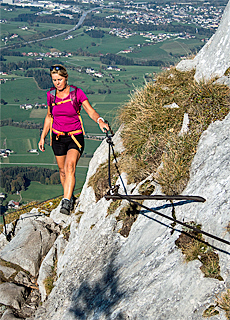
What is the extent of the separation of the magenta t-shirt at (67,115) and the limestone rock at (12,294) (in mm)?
4636

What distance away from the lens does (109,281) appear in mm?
5234

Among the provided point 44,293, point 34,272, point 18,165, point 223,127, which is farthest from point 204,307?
point 18,165

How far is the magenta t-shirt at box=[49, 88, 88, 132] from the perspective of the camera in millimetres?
6418

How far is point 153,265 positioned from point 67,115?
3553 millimetres

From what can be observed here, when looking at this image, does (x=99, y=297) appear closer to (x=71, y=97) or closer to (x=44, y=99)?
(x=71, y=97)

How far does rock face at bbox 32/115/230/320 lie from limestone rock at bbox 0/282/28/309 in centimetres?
94

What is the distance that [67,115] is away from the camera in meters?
6.54

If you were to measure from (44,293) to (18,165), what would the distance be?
330 feet

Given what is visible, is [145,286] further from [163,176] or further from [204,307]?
[163,176]

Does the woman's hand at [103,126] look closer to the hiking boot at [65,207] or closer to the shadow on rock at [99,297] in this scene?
the hiking boot at [65,207]

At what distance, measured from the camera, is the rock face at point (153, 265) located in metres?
3.86

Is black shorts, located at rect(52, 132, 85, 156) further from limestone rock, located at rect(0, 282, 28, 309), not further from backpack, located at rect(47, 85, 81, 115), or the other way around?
limestone rock, located at rect(0, 282, 28, 309)

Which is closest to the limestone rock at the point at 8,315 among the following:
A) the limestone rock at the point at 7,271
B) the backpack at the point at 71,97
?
the limestone rock at the point at 7,271

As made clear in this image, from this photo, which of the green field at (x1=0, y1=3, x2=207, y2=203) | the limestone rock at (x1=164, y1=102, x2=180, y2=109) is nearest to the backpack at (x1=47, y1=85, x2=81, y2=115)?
the limestone rock at (x1=164, y1=102, x2=180, y2=109)
